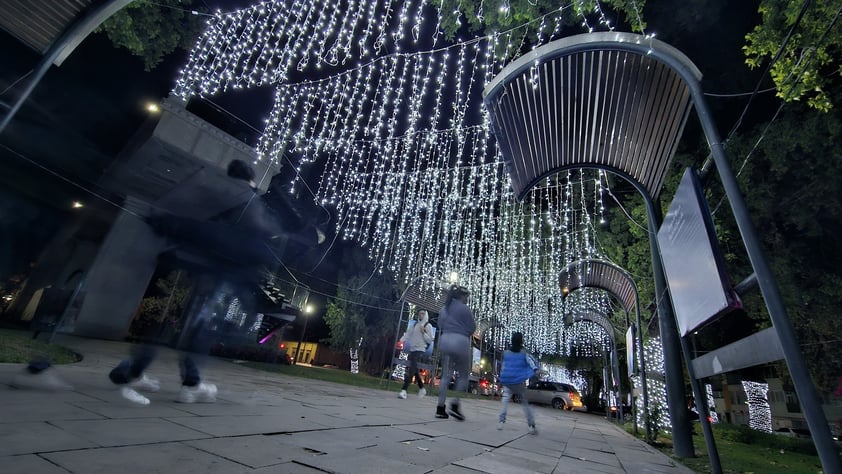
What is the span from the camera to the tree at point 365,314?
18.8 meters

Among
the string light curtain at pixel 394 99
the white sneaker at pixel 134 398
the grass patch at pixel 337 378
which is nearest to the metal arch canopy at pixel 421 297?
the grass patch at pixel 337 378

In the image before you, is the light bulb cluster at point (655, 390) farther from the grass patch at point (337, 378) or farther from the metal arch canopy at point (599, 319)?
→ the grass patch at point (337, 378)

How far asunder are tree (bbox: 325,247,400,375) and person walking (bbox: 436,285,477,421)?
14.2m

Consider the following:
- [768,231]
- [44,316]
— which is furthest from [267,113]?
[768,231]

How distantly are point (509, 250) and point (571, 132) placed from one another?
10.3 metres

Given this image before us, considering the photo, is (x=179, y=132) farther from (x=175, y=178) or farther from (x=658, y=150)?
(x=658, y=150)

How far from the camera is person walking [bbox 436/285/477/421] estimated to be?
4809 mm

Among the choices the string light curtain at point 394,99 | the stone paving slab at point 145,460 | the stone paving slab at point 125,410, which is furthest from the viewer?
the string light curtain at point 394,99

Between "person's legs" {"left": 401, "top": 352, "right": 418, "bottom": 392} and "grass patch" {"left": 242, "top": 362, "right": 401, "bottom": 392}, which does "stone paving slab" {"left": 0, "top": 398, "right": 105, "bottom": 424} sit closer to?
"person's legs" {"left": 401, "top": 352, "right": 418, "bottom": 392}

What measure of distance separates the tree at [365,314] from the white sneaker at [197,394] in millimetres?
15801

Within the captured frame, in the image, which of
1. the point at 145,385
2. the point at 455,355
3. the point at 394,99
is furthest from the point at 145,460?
the point at 394,99

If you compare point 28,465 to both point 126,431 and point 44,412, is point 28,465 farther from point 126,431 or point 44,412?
point 44,412

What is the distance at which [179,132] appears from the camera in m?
11.6

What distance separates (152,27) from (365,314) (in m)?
15.1
